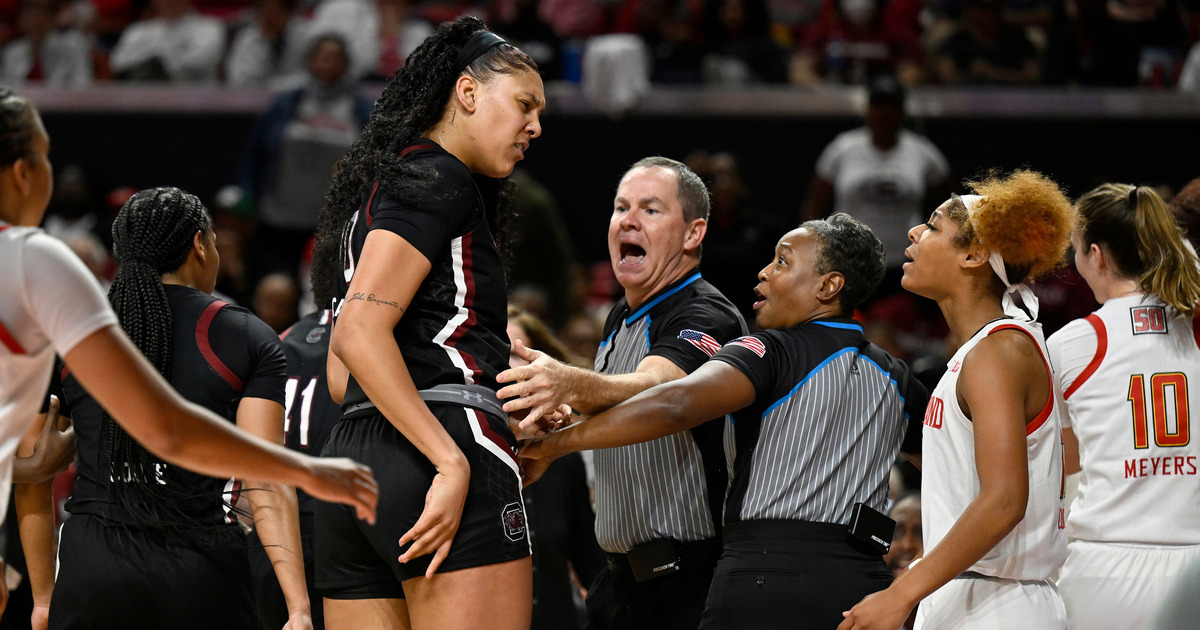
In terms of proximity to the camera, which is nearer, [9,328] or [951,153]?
[9,328]

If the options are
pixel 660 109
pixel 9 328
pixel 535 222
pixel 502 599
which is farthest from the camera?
pixel 660 109

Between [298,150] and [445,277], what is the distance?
22.3 ft

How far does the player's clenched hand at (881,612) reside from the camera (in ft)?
9.55

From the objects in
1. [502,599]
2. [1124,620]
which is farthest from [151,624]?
[1124,620]

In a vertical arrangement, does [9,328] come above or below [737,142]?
above

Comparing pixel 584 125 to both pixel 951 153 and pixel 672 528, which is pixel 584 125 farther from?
pixel 672 528

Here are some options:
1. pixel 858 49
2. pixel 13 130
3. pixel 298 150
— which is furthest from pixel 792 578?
pixel 858 49

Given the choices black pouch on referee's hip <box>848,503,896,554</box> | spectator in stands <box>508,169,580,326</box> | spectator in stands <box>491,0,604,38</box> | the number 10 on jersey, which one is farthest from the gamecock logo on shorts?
spectator in stands <box>491,0,604,38</box>

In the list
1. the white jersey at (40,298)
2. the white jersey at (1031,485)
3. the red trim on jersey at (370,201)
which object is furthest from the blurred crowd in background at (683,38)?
the white jersey at (40,298)

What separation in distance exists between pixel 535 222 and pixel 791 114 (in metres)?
2.30

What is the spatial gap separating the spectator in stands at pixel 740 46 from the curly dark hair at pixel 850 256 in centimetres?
631

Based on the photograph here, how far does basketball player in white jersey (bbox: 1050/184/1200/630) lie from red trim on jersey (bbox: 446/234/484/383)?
1.91m

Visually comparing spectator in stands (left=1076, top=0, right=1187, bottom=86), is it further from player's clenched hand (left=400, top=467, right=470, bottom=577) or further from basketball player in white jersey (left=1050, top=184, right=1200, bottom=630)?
player's clenched hand (left=400, top=467, right=470, bottom=577)

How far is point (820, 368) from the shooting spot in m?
3.37
